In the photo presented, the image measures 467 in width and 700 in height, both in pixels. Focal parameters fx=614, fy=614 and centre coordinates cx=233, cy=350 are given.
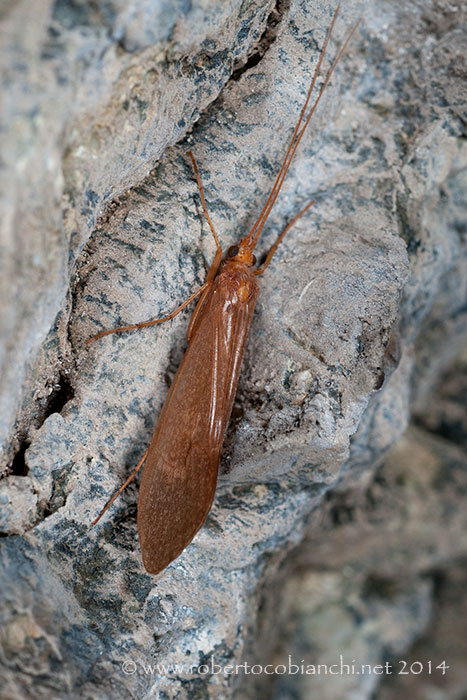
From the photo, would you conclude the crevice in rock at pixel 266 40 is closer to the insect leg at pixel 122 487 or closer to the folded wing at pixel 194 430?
the folded wing at pixel 194 430

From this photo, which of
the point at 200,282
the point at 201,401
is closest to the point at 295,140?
the point at 200,282

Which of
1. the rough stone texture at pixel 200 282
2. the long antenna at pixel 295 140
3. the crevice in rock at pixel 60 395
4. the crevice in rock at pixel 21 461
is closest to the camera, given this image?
the rough stone texture at pixel 200 282

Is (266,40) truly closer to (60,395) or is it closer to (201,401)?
(201,401)

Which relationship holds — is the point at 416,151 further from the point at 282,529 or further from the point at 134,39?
the point at 282,529

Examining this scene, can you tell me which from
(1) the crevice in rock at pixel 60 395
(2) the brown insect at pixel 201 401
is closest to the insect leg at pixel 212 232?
(2) the brown insect at pixel 201 401

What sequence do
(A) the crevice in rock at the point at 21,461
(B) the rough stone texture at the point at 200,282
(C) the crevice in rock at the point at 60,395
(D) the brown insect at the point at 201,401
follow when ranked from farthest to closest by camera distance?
1. (D) the brown insect at the point at 201,401
2. (C) the crevice in rock at the point at 60,395
3. (A) the crevice in rock at the point at 21,461
4. (B) the rough stone texture at the point at 200,282

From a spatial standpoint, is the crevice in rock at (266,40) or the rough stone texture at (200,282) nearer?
the rough stone texture at (200,282)

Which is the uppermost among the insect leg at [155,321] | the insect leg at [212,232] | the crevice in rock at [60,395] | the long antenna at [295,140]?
the long antenna at [295,140]
